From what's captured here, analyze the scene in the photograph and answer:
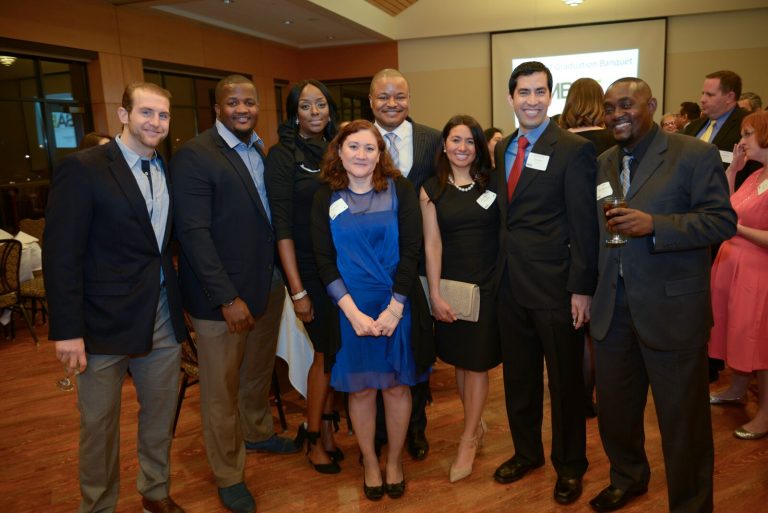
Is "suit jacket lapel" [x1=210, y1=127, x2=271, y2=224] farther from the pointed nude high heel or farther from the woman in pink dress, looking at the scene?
the woman in pink dress

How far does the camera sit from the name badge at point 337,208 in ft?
8.20

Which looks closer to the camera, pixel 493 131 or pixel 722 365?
pixel 722 365

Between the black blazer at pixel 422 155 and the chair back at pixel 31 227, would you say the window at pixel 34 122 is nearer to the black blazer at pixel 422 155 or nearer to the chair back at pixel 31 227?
the chair back at pixel 31 227

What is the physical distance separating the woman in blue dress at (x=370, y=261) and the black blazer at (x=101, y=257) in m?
0.75

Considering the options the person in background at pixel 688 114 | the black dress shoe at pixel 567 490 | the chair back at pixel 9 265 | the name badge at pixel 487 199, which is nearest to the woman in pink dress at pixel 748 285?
the black dress shoe at pixel 567 490

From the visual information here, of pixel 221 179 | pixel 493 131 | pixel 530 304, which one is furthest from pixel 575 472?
pixel 493 131

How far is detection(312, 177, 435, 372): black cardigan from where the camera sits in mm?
2520

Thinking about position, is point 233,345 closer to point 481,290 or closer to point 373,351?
point 373,351

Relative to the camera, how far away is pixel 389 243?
8.30 feet

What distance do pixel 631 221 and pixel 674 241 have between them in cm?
18

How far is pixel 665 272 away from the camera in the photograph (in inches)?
83.4

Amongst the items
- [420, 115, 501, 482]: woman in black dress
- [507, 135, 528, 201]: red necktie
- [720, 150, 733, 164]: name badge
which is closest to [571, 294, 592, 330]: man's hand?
[420, 115, 501, 482]: woman in black dress

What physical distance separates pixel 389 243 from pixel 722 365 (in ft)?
9.90

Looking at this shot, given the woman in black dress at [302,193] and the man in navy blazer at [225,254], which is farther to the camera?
the woman in black dress at [302,193]
